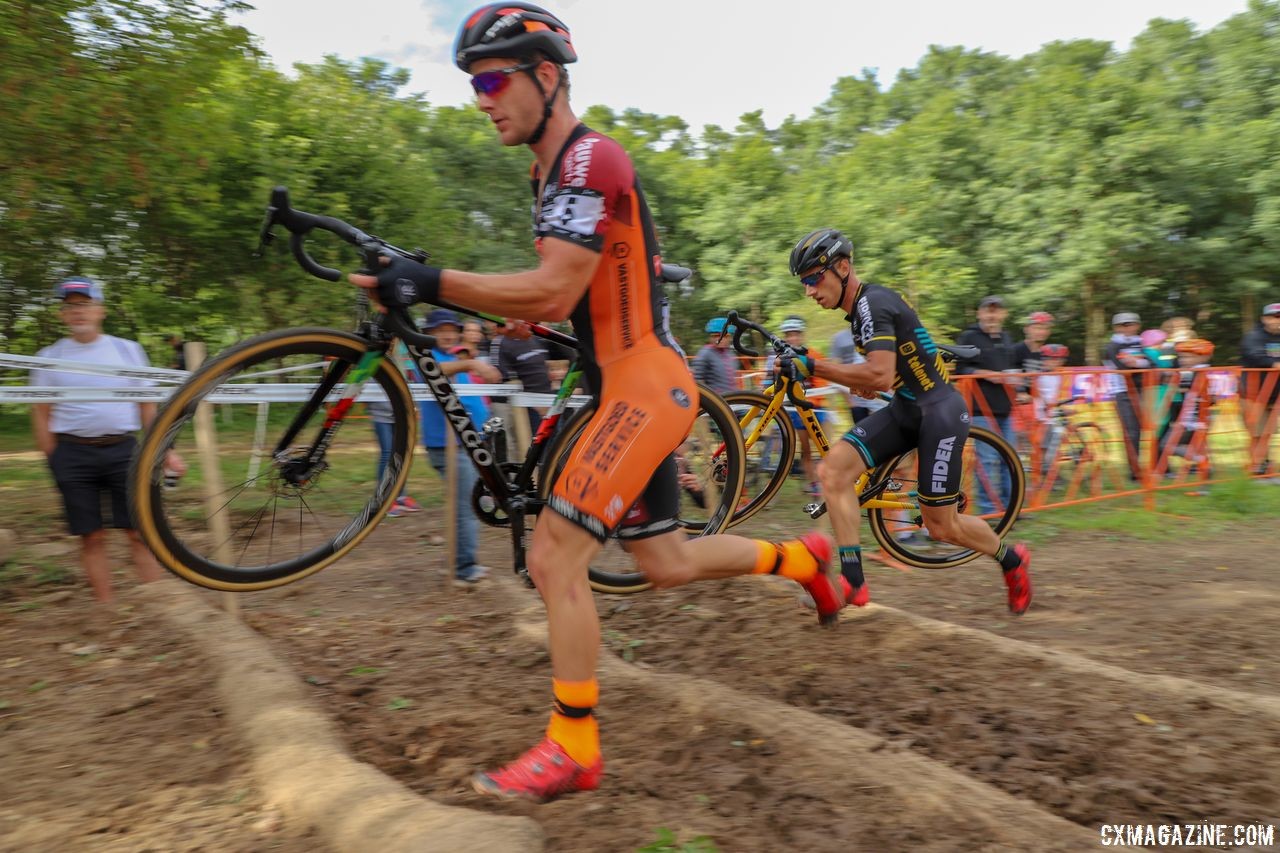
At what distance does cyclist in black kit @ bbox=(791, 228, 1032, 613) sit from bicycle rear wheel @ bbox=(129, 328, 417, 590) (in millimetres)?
2537

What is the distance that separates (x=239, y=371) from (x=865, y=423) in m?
3.49

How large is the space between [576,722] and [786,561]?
1.40 m

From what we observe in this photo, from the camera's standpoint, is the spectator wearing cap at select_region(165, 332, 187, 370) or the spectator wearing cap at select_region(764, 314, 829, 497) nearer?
the spectator wearing cap at select_region(764, 314, 829, 497)

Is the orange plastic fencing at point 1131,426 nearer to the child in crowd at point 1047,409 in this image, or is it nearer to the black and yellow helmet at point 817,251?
the child in crowd at point 1047,409

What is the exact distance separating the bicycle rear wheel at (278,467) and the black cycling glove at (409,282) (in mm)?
442

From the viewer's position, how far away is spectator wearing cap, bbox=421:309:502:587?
5.95 m

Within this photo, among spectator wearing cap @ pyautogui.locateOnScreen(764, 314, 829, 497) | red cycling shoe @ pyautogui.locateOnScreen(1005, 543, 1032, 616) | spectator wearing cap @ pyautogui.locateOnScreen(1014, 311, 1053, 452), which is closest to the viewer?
red cycling shoe @ pyautogui.locateOnScreen(1005, 543, 1032, 616)

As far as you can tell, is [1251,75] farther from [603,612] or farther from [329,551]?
[329,551]

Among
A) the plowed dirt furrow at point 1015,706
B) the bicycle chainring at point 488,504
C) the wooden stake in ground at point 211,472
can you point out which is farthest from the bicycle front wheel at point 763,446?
the wooden stake in ground at point 211,472

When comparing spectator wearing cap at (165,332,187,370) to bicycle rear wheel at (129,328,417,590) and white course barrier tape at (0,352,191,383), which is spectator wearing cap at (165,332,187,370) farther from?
bicycle rear wheel at (129,328,417,590)

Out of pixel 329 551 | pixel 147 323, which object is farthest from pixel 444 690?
pixel 147 323

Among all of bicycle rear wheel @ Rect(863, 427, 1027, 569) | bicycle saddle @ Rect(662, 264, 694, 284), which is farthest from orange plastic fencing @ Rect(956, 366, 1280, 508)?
bicycle saddle @ Rect(662, 264, 694, 284)

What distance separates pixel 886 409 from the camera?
5293 millimetres

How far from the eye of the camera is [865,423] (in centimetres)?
529
